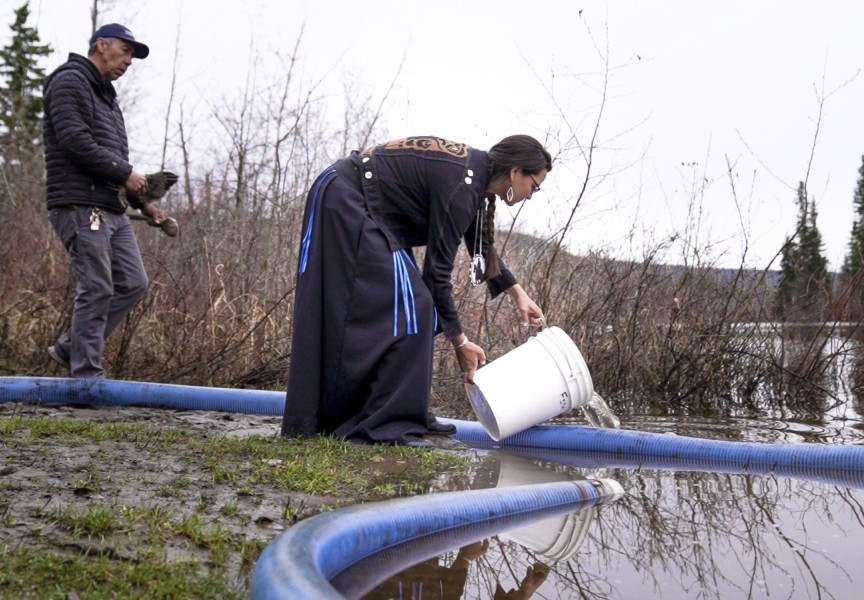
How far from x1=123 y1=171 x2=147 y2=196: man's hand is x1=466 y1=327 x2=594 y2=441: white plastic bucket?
230cm

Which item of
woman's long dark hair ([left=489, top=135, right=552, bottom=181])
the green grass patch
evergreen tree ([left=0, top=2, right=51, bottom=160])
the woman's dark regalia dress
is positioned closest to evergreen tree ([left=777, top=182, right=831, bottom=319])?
woman's long dark hair ([left=489, top=135, right=552, bottom=181])

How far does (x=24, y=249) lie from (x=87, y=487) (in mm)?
5923

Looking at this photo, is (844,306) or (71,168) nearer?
(71,168)

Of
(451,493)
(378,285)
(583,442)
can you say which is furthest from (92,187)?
(451,493)

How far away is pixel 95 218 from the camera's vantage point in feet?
17.3

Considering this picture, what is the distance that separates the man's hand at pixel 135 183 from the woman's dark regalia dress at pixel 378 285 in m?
1.48

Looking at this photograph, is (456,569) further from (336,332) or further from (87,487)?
(336,332)

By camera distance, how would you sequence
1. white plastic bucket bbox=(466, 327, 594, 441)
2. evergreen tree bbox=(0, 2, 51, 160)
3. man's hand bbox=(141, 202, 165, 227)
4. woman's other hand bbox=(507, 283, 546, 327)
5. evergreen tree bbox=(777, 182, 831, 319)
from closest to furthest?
white plastic bucket bbox=(466, 327, 594, 441) < woman's other hand bbox=(507, 283, 546, 327) < man's hand bbox=(141, 202, 165, 227) < evergreen tree bbox=(777, 182, 831, 319) < evergreen tree bbox=(0, 2, 51, 160)

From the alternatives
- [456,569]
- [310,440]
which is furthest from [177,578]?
[310,440]

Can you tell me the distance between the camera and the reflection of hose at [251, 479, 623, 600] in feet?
6.52

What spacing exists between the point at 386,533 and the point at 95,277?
10.4 feet

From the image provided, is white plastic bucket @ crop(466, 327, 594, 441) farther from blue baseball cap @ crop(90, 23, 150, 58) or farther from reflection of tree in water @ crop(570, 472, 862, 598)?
blue baseball cap @ crop(90, 23, 150, 58)

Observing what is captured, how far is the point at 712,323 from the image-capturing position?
6.79 metres

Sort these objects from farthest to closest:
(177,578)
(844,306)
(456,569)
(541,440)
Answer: (844,306) → (541,440) → (456,569) → (177,578)
